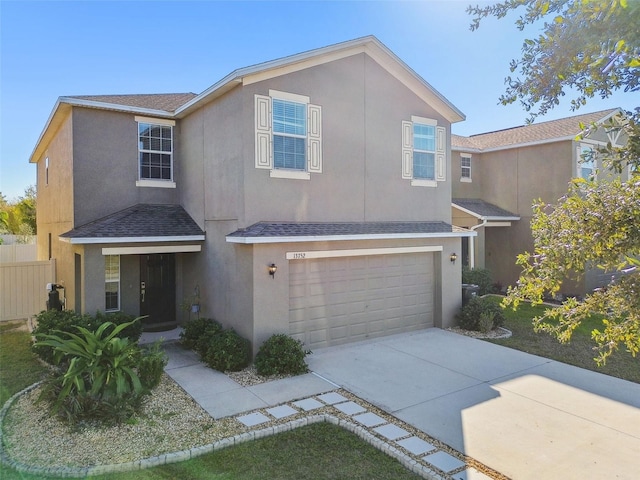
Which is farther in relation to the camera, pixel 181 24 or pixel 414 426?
pixel 181 24

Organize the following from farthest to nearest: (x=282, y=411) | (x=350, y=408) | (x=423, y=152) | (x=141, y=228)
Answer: (x=423, y=152) < (x=141, y=228) < (x=350, y=408) < (x=282, y=411)

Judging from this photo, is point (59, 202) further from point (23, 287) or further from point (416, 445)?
point (416, 445)

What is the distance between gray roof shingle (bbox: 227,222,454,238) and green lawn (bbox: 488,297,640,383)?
3705 millimetres

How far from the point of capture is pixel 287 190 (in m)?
10.8

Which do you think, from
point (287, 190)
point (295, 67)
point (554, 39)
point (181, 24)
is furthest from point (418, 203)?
point (554, 39)

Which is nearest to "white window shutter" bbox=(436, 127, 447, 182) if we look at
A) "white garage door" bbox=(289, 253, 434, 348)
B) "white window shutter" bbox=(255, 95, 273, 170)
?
"white garage door" bbox=(289, 253, 434, 348)

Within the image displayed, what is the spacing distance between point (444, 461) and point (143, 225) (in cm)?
953

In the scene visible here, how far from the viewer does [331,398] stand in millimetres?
8008

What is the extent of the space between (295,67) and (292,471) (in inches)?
356

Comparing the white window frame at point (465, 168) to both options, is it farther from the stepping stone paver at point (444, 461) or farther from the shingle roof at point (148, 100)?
the stepping stone paver at point (444, 461)

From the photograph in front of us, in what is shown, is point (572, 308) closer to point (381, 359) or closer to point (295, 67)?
point (381, 359)

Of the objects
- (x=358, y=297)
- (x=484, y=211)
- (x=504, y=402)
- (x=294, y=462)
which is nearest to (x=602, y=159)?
(x=294, y=462)

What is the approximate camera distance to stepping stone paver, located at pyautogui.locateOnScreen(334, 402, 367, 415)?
7.45 meters

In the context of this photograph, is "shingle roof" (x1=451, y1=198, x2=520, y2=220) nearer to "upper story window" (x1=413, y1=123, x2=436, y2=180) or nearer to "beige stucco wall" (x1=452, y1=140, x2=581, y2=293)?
"beige stucco wall" (x1=452, y1=140, x2=581, y2=293)
